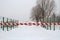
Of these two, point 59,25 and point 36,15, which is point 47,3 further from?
point 59,25

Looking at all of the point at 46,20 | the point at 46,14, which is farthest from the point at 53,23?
the point at 46,14

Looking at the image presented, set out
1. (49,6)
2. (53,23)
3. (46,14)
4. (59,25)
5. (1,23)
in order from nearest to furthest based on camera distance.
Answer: (1,23) → (53,23) → (59,25) → (46,14) → (49,6)

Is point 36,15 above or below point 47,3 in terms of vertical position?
below

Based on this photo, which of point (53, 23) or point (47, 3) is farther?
point (47, 3)

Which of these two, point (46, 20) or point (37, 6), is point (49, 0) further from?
point (46, 20)

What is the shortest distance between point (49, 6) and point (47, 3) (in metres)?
0.60

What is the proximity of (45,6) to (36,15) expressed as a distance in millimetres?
1415

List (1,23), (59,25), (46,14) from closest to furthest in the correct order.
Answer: (1,23)
(59,25)
(46,14)

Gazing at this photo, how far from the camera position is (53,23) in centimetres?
981

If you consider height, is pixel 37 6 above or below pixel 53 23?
above

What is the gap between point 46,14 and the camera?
15.2 m

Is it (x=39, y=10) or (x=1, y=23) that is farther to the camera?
(x=39, y=10)

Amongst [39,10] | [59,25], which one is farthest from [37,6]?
[59,25]

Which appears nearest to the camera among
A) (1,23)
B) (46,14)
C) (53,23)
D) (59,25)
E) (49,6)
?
(1,23)
